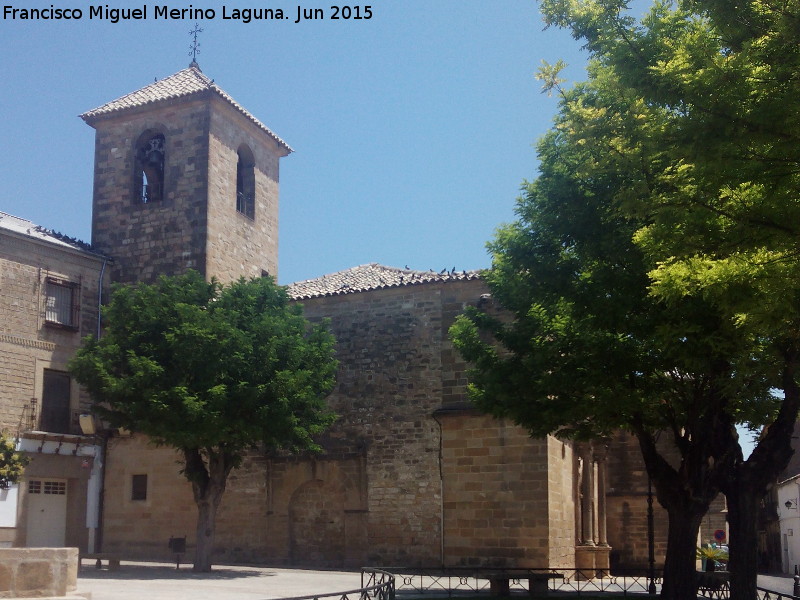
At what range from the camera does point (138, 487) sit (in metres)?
27.9

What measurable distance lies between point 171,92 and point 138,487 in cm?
1252

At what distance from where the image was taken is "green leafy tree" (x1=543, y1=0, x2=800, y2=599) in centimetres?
807

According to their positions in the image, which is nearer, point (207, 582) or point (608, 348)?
point (608, 348)

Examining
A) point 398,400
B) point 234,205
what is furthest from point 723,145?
point 234,205

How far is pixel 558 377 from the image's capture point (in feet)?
53.0

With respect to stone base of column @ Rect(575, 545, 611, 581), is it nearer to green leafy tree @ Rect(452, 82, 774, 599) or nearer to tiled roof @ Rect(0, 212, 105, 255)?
green leafy tree @ Rect(452, 82, 774, 599)

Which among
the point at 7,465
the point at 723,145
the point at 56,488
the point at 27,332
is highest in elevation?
the point at 27,332

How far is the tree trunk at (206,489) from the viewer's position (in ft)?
71.2

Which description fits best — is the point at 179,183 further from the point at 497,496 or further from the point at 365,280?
the point at 497,496

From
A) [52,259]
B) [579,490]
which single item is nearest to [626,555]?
[579,490]

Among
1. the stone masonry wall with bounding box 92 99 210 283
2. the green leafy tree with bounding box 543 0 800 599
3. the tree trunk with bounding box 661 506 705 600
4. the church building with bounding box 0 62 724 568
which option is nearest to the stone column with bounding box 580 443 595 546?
the church building with bounding box 0 62 724 568

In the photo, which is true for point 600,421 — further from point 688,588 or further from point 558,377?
point 688,588

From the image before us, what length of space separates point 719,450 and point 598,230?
4.09m

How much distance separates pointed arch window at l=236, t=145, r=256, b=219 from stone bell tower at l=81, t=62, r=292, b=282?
3cm
